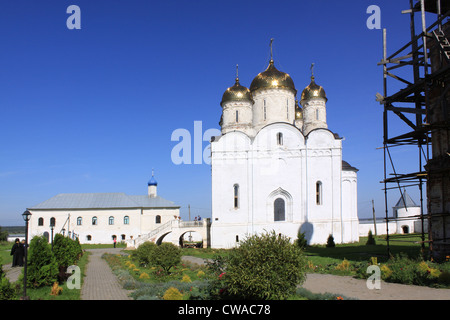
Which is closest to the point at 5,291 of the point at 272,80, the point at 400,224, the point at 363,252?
the point at 363,252

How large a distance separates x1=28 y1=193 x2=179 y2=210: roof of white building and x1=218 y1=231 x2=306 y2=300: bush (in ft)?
110

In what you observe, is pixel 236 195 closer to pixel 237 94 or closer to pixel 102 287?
pixel 237 94

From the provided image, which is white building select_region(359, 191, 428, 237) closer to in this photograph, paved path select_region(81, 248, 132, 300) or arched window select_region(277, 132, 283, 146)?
arched window select_region(277, 132, 283, 146)

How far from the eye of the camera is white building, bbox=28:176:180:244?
40156mm

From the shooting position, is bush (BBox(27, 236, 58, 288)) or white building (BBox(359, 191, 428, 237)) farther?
white building (BBox(359, 191, 428, 237))

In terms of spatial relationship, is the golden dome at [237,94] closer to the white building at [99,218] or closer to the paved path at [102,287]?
the white building at [99,218]

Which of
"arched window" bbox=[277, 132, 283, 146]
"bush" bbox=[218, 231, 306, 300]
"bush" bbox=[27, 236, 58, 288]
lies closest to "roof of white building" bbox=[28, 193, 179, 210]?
"arched window" bbox=[277, 132, 283, 146]

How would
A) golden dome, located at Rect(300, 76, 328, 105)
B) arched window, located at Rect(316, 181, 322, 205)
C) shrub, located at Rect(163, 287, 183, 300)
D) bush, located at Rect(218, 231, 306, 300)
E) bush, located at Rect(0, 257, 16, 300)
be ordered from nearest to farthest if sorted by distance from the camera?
bush, located at Rect(0, 257, 16, 300) < bush, located at Rect(218, 231, 306, 300) < shrub, located at Rect(163, 287, 183, 300) < arched window, located at Rect(316, 181, 322, 205) < golden dome, located at Rect(300, 76, 328, 105)

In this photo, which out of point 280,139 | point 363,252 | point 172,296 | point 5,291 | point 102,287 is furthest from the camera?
point 280,139

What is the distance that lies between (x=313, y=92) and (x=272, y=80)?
380 cm

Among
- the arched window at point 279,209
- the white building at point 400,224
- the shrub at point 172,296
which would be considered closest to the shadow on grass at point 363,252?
the arched window at point 279,209

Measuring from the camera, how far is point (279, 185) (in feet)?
92.8

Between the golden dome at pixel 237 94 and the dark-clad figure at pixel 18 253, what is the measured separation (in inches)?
747

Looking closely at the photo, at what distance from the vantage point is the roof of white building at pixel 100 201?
4081cm
